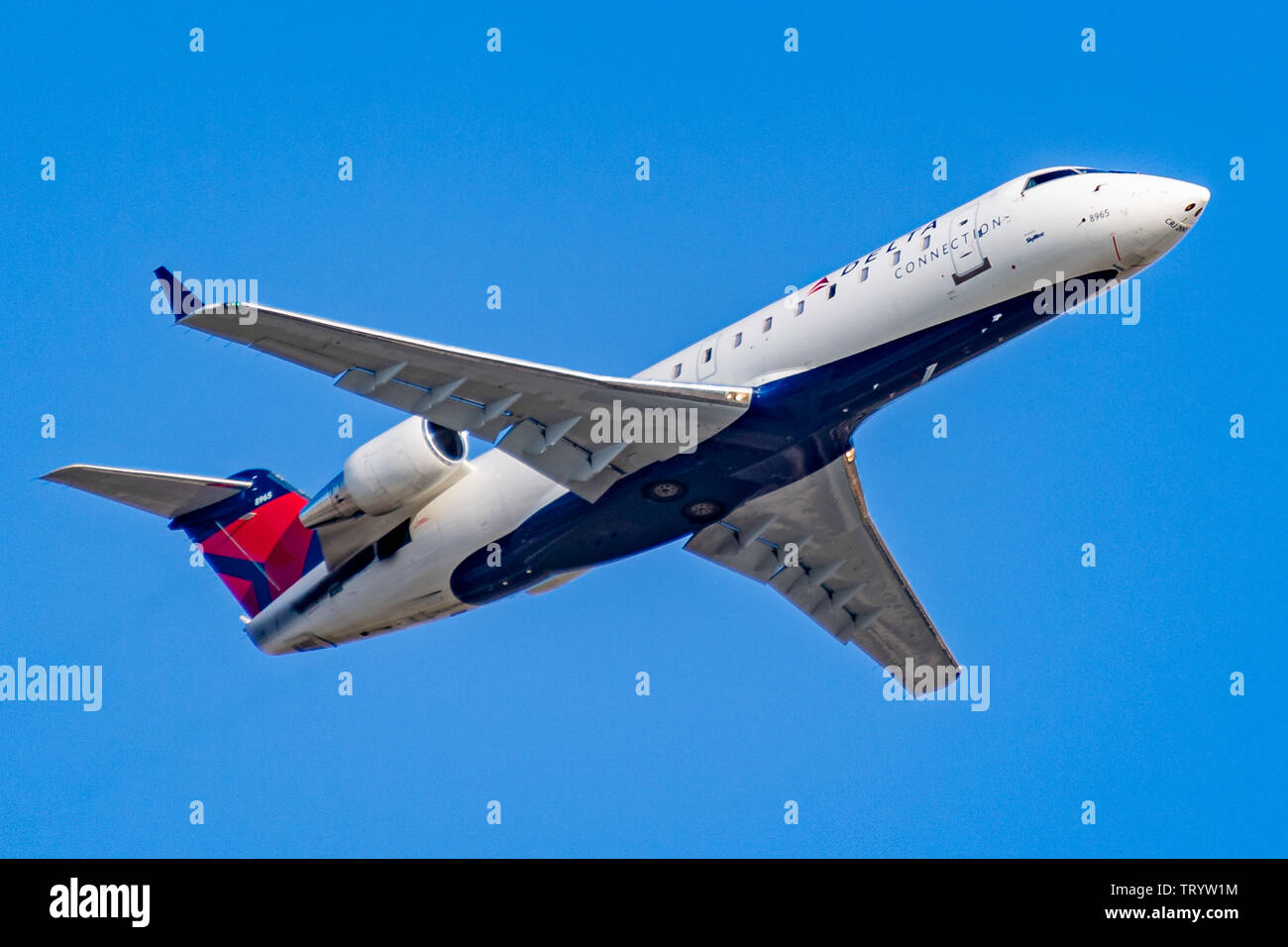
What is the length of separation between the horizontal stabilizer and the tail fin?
0.02 metres

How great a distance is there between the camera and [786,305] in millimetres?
24766

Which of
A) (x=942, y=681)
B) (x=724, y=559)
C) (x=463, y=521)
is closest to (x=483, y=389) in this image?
(x=463, y=521)

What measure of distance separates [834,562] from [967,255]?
782 centimetres

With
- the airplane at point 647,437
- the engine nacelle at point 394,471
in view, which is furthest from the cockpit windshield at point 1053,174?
the engine nacelle at point 394,471

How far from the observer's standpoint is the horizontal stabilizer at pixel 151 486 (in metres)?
26.8

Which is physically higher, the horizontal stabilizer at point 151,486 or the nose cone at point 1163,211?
the nose cone at point 1163,211

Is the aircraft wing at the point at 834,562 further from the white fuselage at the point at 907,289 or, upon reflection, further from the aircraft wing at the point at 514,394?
the aircraft wing at the point at 514,394

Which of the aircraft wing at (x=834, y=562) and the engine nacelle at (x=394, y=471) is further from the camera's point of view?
the aircraft wing at (x=834, y=562)

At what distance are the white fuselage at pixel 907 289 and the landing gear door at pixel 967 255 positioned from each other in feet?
0.05

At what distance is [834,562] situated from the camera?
29484mm

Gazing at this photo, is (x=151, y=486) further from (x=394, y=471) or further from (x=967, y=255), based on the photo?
(x=967, y=255)

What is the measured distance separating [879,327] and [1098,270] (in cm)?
306

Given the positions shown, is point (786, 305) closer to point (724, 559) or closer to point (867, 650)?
point (724, 559)

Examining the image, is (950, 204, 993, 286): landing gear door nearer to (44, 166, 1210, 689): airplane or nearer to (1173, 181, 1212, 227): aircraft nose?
(44, 166, 1210, 689): airplane
